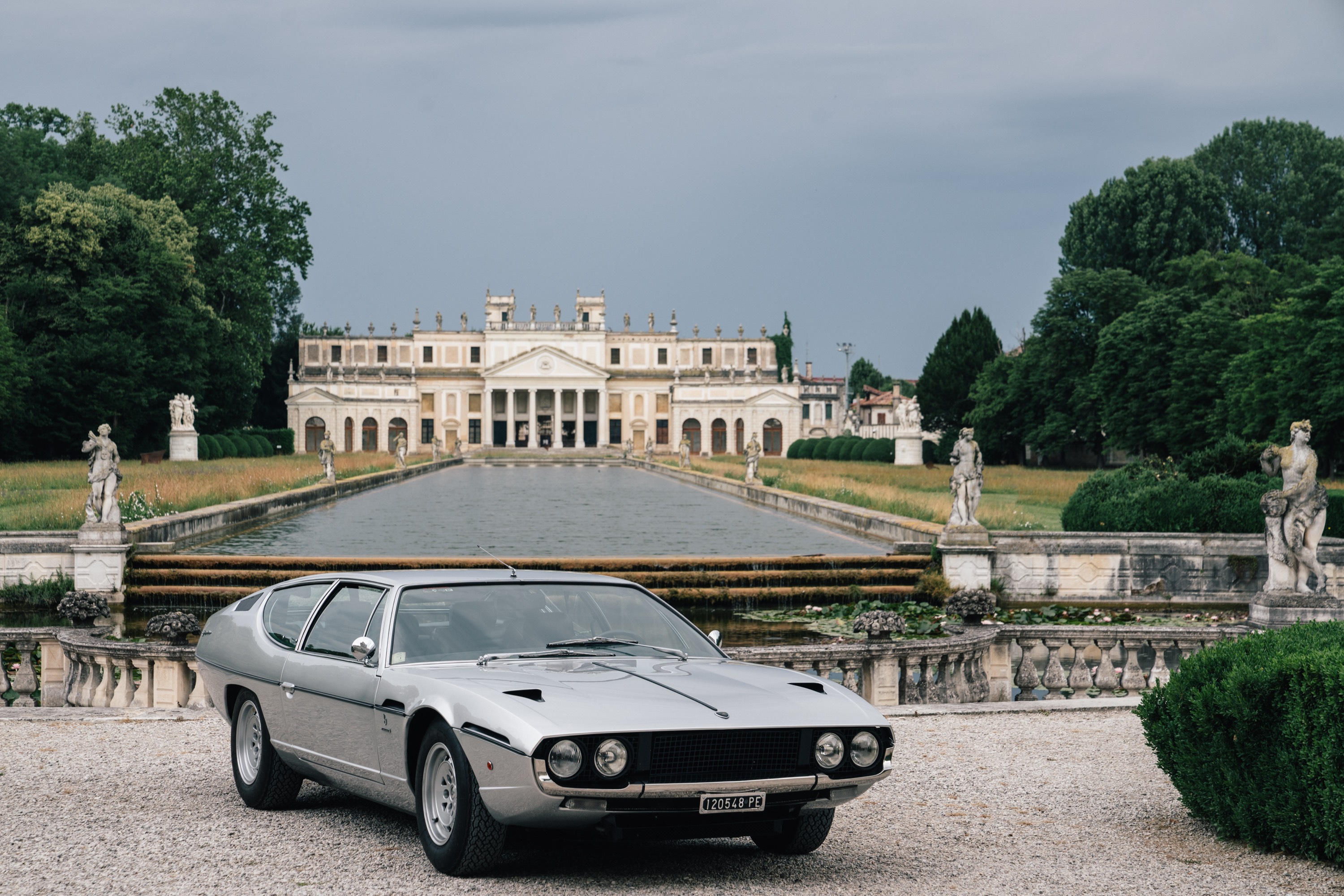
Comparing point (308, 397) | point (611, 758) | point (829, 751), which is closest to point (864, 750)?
point (829, 751)

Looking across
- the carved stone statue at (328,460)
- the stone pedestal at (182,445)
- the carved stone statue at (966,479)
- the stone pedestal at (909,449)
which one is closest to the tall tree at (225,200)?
the stone pedestal at (182,445)

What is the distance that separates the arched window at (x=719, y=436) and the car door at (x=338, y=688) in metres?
116

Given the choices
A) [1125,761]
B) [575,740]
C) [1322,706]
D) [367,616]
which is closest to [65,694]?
[367,616]

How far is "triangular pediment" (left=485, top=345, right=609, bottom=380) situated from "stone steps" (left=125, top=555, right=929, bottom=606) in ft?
354

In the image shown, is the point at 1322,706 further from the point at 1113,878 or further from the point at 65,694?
the point at 65,694

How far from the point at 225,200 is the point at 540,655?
56.4m

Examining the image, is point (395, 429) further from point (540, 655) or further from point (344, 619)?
point (540, 655)

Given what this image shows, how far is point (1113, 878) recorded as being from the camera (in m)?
5.03

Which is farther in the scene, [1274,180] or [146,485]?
[1274,180]

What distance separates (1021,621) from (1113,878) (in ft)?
29.8

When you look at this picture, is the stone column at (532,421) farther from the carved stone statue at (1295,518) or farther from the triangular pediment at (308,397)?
the carved stone statue at (1295,518)

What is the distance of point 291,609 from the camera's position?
641cm

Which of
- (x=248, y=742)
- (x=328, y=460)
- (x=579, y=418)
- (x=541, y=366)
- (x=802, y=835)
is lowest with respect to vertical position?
(x=802, y=835)

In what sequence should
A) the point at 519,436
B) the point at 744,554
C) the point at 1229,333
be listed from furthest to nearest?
the point at 519,436, the point at 1229,333, the point at 744,554
